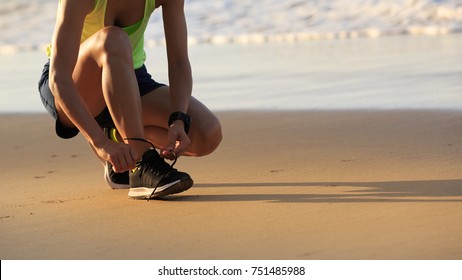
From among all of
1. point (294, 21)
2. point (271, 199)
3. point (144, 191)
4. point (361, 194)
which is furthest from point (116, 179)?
point (294, 21)

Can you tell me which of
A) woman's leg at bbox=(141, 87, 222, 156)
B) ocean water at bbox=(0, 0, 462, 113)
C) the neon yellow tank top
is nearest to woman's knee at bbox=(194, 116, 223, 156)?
woman's leg at bbox=(141, 87, 222, 156)

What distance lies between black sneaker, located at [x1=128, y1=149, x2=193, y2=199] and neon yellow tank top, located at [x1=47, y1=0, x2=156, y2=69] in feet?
1.65

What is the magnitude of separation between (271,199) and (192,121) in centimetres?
51

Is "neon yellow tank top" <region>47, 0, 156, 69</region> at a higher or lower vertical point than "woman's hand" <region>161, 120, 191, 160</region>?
higher

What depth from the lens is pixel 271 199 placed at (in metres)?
3.62

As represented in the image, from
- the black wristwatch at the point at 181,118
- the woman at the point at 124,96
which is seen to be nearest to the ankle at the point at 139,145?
the woman at the point at 124,96

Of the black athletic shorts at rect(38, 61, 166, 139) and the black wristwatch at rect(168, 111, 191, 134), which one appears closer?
the black wristwatch at rect(168, 111, 191, 134)

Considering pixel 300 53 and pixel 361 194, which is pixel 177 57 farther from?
pixel 300 53

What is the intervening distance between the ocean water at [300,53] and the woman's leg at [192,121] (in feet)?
6.44

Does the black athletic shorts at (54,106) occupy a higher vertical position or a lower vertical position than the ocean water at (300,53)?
lower

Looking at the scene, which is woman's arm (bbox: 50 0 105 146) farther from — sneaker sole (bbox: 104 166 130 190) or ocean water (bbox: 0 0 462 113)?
ocean water (bbox: 0 0 462 113)

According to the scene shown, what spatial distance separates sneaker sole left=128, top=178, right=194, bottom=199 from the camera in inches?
144

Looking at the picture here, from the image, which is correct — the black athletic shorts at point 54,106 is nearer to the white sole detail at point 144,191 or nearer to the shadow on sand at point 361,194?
the white sole detail at point 144,191

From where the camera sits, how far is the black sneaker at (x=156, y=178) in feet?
12.0
